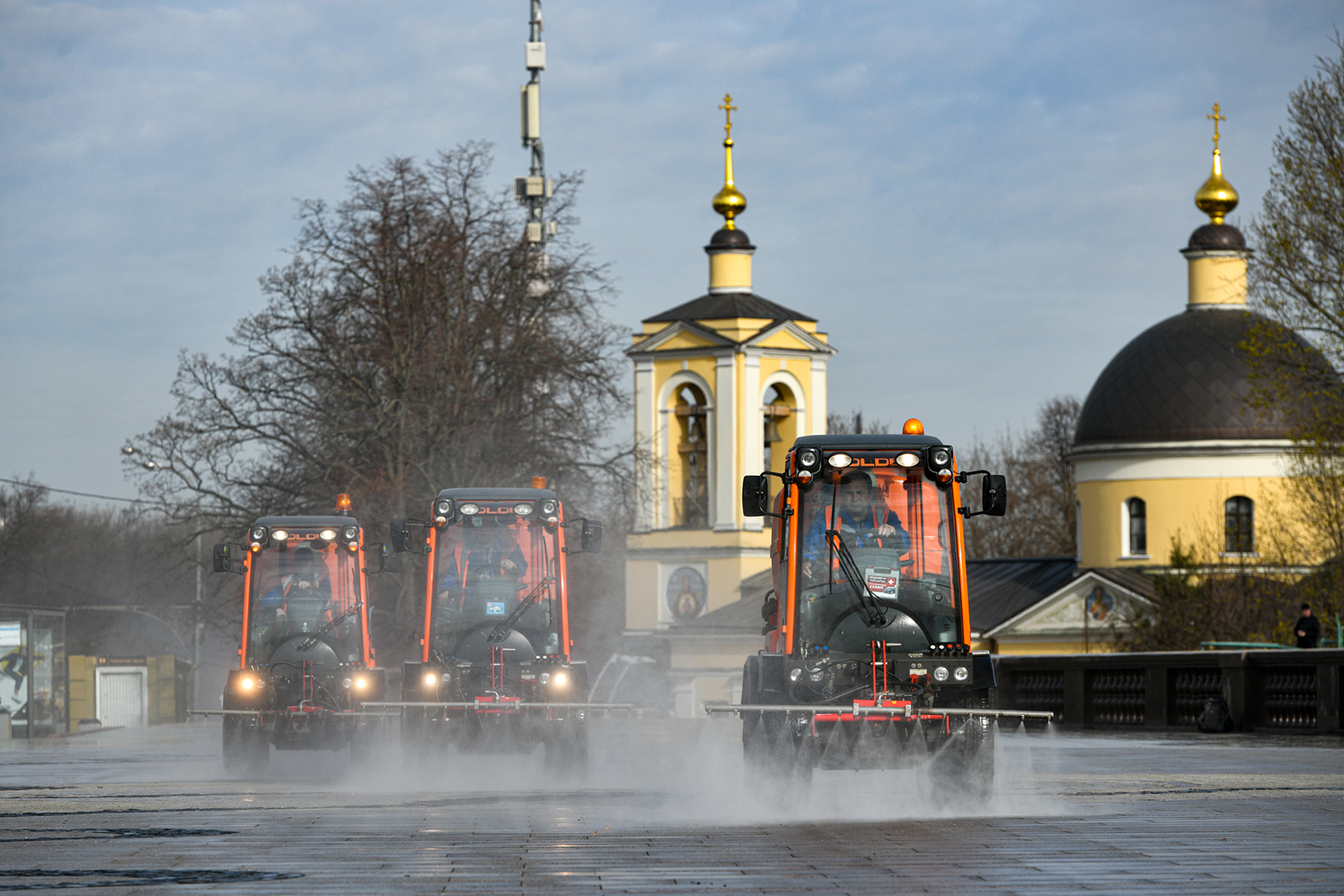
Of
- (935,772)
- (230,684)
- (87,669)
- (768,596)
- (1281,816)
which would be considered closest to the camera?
(1281,816)

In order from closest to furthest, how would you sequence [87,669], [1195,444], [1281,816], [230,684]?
[1281,816], [230,684], [87,669], [1195,444]

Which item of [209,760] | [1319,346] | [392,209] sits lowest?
[209,760]

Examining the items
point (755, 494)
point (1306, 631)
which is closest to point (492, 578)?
point (755, 494)

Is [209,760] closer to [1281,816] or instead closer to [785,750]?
[785,750]

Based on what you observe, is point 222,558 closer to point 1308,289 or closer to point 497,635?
point 497,635

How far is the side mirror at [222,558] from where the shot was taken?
22609 mm

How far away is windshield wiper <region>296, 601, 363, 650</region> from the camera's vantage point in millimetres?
22312

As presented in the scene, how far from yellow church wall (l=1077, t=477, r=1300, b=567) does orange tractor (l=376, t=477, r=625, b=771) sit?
50.3 m

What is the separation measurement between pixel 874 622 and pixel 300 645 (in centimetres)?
948

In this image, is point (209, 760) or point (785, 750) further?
point (209, 760)

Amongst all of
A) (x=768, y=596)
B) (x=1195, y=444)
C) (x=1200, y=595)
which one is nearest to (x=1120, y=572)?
(x=1195, y=444)

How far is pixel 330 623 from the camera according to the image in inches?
890

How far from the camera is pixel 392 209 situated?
4191cm

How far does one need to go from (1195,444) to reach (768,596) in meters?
54.0
